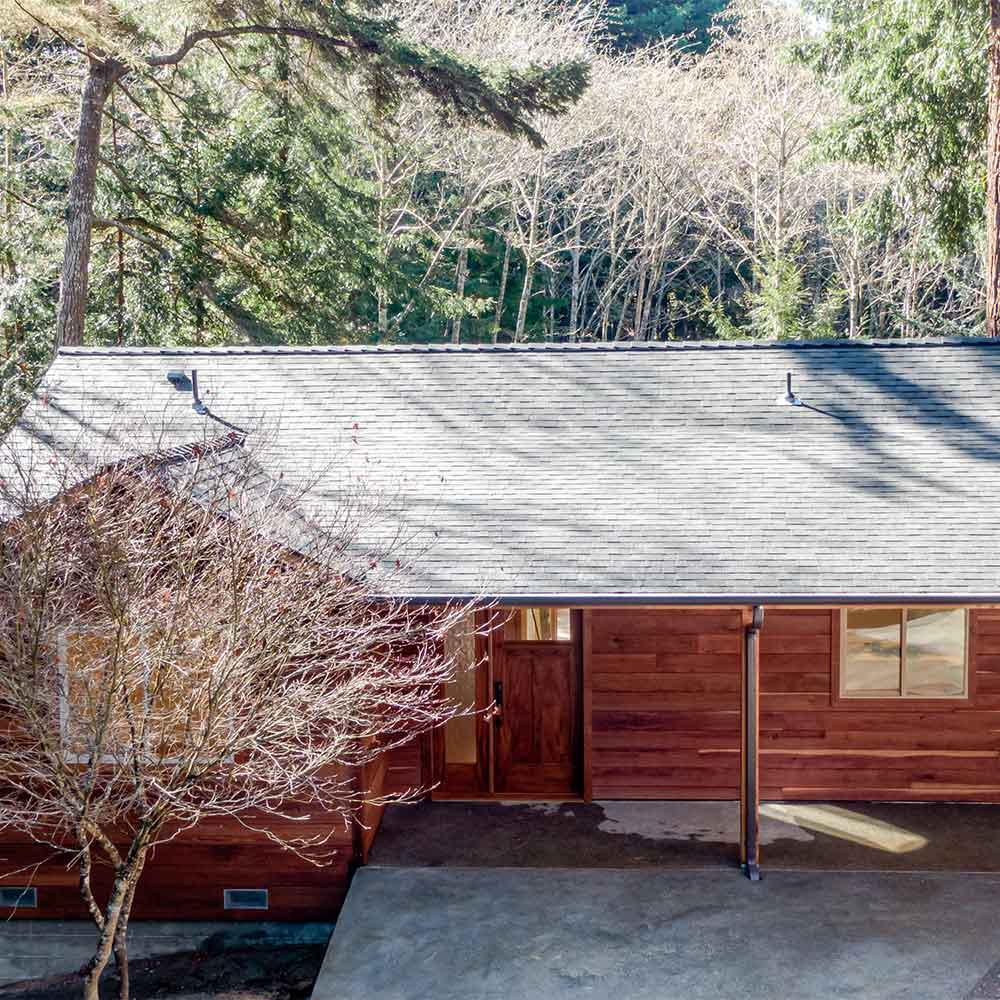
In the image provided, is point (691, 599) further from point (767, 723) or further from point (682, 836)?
point (767, 723)

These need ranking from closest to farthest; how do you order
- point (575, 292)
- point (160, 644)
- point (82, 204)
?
1. point (160, 644)
2. point (82, 204)
3. point (575, 292)

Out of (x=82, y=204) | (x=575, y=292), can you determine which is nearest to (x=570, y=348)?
(x=82, y=204)

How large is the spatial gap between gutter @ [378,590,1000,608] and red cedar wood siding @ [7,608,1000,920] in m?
1.76

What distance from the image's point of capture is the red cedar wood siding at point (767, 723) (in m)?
8.62

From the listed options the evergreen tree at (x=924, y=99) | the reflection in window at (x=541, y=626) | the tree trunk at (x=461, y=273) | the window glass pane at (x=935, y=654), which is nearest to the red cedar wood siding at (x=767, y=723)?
the window glass pane at (x=935, y=654)

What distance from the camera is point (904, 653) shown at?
8641mm

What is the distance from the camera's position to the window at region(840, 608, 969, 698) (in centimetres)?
862

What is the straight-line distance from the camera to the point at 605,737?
346 inches

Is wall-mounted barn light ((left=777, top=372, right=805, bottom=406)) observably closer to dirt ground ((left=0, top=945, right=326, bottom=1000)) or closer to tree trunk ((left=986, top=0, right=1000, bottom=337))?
tree trunk ((left=986, top=0, right=1000, bottom=337))

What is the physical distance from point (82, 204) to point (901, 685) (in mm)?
12267

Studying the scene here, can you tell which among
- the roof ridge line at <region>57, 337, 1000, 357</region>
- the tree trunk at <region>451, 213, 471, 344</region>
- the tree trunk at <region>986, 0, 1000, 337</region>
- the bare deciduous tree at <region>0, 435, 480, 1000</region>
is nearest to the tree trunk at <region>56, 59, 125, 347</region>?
the roof ridge line at <region>57, 337, 1000, 357</region>

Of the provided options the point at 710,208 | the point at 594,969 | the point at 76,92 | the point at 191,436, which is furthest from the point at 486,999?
the point at 710,208

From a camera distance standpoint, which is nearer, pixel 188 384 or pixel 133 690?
pixel 133 690

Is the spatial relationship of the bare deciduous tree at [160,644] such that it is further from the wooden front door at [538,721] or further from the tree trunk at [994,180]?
the tree trunk at [994,180]
